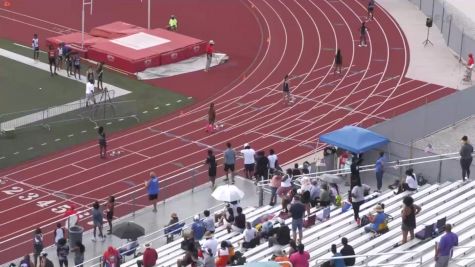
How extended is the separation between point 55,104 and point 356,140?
14.8 m

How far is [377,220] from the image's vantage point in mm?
26922

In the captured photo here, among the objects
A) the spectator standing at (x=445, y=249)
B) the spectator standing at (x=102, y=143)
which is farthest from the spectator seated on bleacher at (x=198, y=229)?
the spectator standing at (x=102, y=143)

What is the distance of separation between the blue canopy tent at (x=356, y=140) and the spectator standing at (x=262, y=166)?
1.79 m

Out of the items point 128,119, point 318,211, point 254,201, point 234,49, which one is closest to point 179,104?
point 128,119

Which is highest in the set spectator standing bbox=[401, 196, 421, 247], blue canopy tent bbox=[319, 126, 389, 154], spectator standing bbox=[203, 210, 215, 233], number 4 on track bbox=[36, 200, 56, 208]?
spectator standing bbox=[401, 196, 421, 247]

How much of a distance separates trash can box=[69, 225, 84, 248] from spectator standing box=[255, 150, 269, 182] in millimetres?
6375

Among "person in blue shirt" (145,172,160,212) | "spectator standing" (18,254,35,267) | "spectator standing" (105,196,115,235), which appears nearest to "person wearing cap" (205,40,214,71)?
"person in blue shirt" (145,172,160,212)

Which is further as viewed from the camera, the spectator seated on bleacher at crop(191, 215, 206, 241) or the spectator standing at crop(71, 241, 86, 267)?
the spectator standing at crop(71, 241, 86, 267)

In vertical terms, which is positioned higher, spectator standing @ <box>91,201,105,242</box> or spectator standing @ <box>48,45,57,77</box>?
spectator standing @ <box>91,201,105,242</box>

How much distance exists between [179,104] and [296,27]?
12.4 meters

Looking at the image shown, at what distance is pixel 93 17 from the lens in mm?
55969

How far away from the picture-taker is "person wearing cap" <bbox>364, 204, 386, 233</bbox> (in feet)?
87.9

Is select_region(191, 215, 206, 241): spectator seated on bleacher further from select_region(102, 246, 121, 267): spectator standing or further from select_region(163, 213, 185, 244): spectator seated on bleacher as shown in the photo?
select_region(102, 246, 121, 267): spectator standing

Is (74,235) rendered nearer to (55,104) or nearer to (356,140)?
(356,140)
